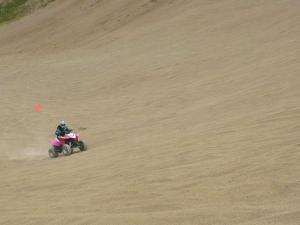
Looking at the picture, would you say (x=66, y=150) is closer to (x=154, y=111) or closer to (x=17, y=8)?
(x=154, y=111)

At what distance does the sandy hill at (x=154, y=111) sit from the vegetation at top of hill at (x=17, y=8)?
1.59 meters

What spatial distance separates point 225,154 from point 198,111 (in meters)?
6.66

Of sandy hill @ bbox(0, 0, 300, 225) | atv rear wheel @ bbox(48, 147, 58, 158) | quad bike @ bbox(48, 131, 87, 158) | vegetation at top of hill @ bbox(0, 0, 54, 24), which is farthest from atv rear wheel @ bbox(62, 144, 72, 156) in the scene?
vegetation at top of hill @ bbox(0, 0, 54, 24)

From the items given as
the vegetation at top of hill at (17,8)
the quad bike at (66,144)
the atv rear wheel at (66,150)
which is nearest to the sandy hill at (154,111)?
the quad bike at (66,144)

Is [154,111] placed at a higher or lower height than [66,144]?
lower

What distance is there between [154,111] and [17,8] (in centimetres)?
2807

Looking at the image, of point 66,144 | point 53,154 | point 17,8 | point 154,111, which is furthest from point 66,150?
point 17,8

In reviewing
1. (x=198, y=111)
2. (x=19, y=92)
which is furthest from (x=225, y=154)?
(x=19, y=92)

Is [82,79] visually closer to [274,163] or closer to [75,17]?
[75,17]

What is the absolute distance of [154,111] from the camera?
18.6 meters

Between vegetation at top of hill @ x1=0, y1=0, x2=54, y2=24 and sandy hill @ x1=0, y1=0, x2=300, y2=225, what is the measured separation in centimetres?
159

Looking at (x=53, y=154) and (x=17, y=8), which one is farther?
(x=17, y=8)

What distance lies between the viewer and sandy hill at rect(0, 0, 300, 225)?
739 cm

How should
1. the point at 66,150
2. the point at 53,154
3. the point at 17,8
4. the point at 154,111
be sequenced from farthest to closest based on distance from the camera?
1. the point at 17,8
2. the point at 154,111
3. the point at 53,154
4. the point at 66,150
